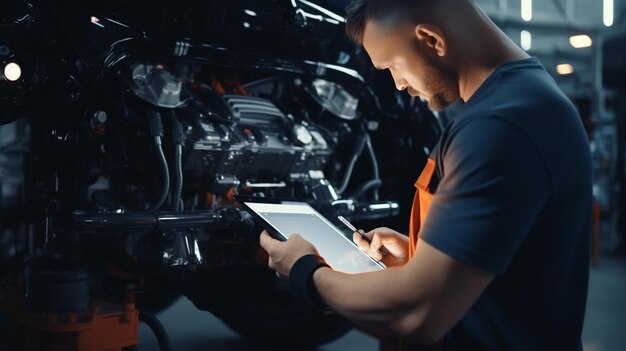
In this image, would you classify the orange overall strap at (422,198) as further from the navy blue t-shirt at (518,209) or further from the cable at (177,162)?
the cable at (177,162)

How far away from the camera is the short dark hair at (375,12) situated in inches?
42.3

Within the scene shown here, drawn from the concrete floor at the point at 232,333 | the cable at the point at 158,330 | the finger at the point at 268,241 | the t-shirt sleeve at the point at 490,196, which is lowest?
the concrete floor at the point at 232,333

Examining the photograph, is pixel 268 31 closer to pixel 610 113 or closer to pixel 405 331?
pixel 405 331

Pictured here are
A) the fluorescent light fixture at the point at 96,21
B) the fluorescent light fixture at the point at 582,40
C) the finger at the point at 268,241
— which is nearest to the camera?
the finger at the point at 268,241

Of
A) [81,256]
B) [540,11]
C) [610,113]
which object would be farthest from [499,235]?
[540,11]

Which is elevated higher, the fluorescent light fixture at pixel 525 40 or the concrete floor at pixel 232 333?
the fluorescent light fixture at pixel 525 40

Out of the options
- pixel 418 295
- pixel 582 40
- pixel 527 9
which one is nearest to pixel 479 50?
pixel 418 295

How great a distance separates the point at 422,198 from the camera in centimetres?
113

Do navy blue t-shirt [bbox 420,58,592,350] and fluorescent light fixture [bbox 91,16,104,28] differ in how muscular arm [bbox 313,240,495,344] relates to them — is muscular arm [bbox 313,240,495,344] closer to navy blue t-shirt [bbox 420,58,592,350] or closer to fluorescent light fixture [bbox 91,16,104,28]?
navy blue t-shirt [bbox 420,58,592,350]

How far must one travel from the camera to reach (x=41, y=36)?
172 cm

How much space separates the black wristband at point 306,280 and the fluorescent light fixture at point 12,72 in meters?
1.06

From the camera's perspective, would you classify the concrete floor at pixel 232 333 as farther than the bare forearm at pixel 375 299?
Yes

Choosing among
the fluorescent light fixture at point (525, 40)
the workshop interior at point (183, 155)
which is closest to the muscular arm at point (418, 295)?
the workshop interior at point (183, 155)

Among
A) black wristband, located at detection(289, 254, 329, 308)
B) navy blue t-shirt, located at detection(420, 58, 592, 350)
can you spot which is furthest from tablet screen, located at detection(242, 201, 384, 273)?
navy blue t-shirt, located at detection(420, 58, 592, 350)
